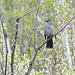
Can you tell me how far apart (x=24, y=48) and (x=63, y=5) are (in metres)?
9.23

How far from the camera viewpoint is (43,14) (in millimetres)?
14023

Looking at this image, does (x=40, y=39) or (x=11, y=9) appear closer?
(x=40, y=39)

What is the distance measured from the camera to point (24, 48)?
14.4m

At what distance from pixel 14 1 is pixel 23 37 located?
4.06 m

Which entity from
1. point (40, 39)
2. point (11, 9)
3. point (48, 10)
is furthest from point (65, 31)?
point (11, 9)

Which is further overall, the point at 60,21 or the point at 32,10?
the point at 32,10

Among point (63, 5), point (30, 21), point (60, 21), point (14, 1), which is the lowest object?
point (60, 21)

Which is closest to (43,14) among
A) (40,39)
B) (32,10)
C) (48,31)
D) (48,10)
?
(48,10)

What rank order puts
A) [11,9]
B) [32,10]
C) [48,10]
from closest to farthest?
[48,10] → [32,10] → [11,9]

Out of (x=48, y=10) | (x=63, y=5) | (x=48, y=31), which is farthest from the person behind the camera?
(x=48, y=10)

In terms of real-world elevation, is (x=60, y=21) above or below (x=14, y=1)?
below

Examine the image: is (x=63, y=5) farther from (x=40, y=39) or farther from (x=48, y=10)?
(x=48, y=10)

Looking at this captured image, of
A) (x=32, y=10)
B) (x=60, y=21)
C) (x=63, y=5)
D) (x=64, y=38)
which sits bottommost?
(x=64, y=38)

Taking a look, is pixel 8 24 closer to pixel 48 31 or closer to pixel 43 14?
pixel 43 14
